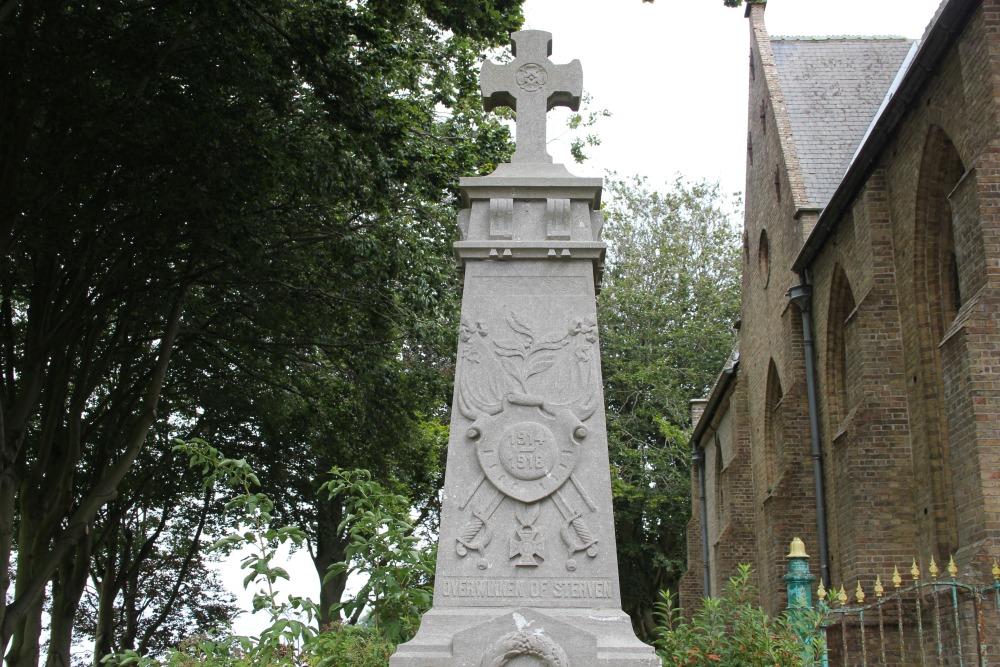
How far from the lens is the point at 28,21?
11867mm

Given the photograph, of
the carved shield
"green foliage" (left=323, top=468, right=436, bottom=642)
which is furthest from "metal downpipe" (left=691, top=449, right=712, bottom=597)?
the carved shield

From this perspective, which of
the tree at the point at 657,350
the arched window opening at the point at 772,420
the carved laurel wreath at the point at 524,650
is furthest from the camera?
the tree at the point at 657,350

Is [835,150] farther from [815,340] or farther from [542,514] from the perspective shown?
[542,514]

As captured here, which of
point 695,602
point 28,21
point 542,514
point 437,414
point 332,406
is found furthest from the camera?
point 695,602

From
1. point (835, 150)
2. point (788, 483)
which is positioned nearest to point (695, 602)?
point (788, 483)

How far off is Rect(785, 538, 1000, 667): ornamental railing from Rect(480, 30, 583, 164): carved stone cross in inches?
132

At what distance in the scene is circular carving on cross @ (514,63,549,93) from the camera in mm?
6914

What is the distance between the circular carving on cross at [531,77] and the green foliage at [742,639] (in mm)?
3240

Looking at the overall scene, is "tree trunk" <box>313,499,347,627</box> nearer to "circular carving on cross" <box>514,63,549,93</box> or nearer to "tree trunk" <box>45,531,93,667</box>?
"tree trunk" <box>45,531,93,667</box>

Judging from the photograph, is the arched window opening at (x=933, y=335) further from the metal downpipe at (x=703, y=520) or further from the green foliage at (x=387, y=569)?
the metal downpipe at (x=703, y=520)

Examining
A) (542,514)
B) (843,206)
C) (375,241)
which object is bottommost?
(542,514)

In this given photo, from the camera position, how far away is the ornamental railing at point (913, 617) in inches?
257

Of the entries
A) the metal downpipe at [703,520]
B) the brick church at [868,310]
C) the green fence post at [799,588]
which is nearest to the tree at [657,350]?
the metal downpipe at [703,520]

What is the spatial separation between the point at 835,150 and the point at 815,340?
507cm
